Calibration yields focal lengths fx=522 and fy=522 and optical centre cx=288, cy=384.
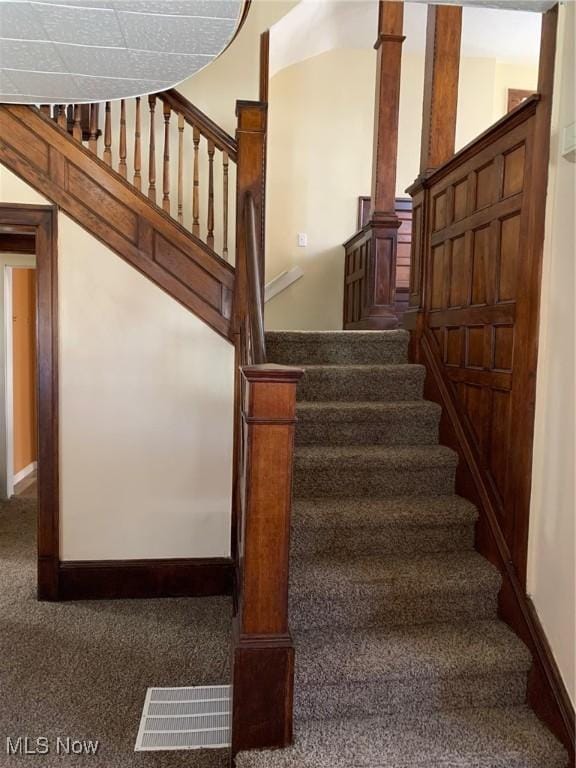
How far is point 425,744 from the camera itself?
1584mm

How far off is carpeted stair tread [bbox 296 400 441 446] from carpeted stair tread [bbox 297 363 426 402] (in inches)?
6.2

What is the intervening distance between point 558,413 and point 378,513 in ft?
2.62

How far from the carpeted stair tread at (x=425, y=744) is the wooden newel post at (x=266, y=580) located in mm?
77

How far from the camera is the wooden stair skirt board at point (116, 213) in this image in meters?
2.46

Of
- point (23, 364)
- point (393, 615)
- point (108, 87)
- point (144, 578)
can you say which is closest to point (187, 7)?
point (108, 87)

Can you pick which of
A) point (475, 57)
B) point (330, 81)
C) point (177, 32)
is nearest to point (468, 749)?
point (177, 32)

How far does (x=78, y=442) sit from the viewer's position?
8.65 feet

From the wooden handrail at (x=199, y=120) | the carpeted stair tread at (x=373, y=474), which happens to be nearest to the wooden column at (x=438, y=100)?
the carpeted stair tread at (x=373, y=474)

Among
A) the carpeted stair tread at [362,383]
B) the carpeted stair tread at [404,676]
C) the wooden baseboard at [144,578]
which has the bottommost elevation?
the wooden baseboard at [144,578]

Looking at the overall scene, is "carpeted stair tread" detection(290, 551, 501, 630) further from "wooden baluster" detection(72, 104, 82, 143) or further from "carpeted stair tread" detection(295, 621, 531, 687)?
"wooden baluster" detection(72, 104, 82, 143)

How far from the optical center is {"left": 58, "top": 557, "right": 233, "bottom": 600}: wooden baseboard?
2656 millimetres

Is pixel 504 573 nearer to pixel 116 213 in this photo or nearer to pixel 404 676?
pixel 404 676

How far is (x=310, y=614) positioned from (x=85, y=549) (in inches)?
54.7

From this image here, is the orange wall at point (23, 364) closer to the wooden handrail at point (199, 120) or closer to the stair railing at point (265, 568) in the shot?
the wooden handrail at point (199, 120)
